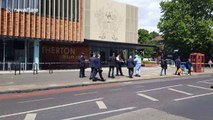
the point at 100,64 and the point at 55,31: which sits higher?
the point at 55,31

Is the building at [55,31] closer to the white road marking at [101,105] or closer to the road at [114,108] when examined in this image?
the road at [114,108]

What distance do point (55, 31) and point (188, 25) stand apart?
1275 inches

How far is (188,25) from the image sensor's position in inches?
2525

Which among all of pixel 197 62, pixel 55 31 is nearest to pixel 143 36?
pixel 197 62

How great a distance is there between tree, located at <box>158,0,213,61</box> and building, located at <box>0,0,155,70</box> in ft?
49.6

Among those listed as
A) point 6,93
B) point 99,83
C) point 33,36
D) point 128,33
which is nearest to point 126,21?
point 128,33

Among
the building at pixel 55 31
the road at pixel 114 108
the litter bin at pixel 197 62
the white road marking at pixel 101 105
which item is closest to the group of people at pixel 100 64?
the road at pixel 114 108

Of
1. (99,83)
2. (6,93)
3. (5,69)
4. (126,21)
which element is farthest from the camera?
(126,21)

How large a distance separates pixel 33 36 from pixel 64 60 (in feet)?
21.5

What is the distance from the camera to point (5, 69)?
34.6 meters

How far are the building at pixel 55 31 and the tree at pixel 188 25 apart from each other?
15116 mm

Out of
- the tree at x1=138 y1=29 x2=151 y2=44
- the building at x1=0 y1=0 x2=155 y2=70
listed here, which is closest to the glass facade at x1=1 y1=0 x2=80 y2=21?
the building at x1=0 y1=0 x2=155 y2=70

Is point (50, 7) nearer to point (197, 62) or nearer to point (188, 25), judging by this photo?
point (197, 62)

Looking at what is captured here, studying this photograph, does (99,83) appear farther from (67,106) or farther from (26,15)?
(26,15)
